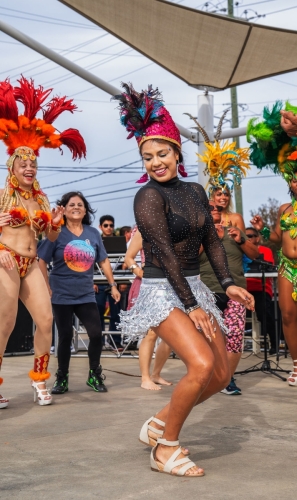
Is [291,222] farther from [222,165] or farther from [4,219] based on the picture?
[4,219]

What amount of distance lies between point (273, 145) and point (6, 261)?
9.20ft

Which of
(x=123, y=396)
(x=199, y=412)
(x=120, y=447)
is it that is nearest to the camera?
(x=120, y=447)

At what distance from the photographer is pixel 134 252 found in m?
7.82

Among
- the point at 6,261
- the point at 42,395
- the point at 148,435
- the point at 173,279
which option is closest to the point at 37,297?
the point at 6,261

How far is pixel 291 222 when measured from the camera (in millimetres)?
7383

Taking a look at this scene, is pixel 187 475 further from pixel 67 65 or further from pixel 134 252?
pixel 67 65

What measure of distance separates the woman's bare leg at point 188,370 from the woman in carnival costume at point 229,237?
2702 mm

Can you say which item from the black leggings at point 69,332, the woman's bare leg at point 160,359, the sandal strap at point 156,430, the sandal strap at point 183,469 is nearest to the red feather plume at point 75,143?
the black leggings at point 69,332

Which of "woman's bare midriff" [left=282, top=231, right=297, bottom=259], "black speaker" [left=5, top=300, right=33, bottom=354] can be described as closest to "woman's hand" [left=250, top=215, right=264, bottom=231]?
"woman's bare midriff" [left=282, top=231, right=297, bottom=259]

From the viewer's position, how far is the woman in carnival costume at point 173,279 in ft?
13.5

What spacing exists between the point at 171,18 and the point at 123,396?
17.8 ft

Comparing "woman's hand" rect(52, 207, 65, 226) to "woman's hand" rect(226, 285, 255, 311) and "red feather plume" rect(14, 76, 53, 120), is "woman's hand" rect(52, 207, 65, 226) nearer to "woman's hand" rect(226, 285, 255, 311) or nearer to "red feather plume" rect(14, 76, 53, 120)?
"red feather plume" rect(14, 76, 53, 120)

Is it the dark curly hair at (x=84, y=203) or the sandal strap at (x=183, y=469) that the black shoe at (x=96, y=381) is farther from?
the sandal strap at (x=183, y=469)

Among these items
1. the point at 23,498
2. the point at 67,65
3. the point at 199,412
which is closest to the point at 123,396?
the point at 199,412
